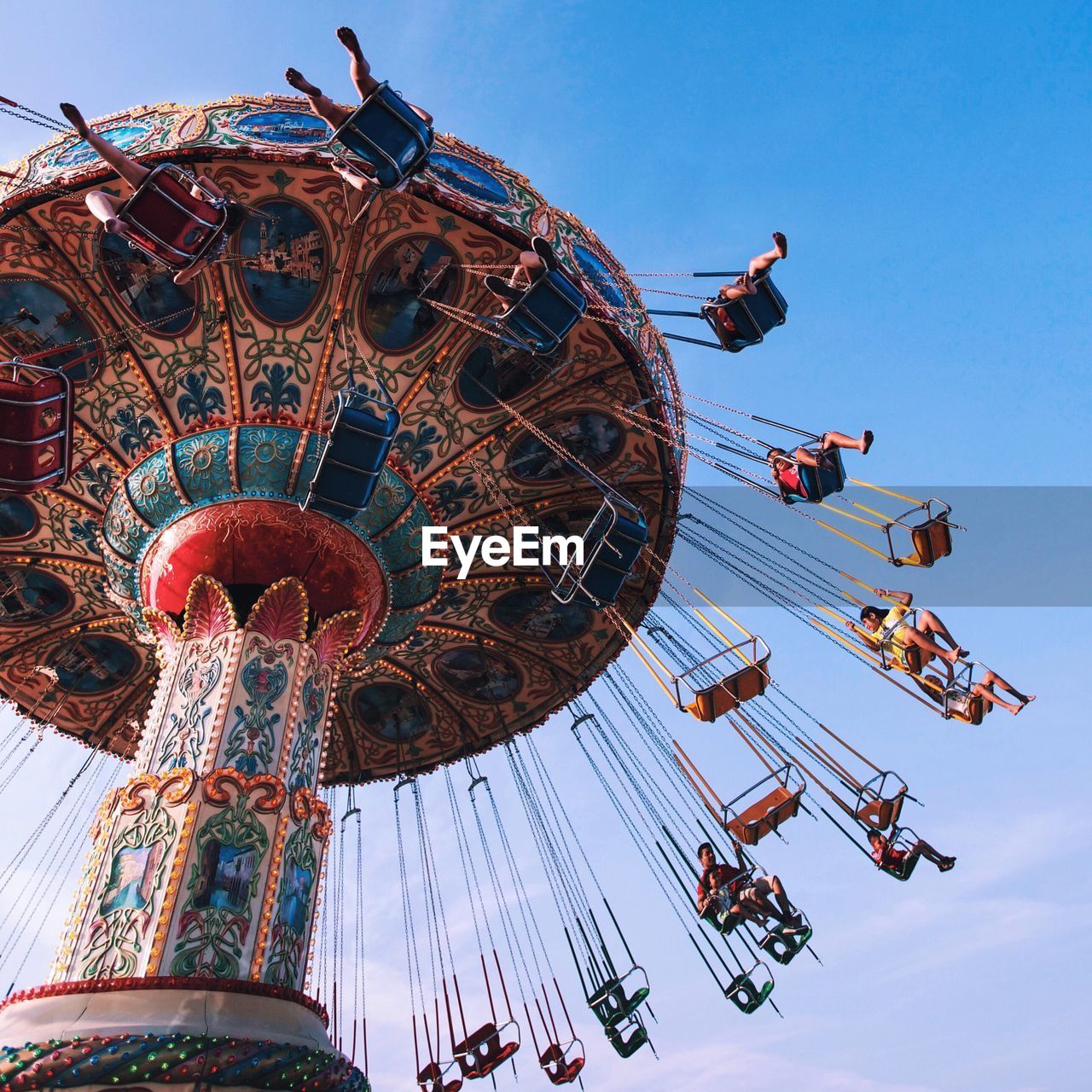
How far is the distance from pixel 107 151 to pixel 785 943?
921 cm

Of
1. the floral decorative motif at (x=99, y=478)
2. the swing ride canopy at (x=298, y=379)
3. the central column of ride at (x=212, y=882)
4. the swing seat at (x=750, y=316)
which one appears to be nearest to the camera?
the central column of ride at (x=212, y=882)

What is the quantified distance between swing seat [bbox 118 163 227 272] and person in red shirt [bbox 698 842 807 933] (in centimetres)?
763

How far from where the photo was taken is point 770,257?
31.2 ft

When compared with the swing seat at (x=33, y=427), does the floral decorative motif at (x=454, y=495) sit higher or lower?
higher

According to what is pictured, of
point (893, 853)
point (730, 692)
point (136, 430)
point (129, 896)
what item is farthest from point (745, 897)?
point (136, 430)

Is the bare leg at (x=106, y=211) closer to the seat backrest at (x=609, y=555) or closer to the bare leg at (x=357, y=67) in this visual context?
the bare leg at (x=357, y=67)

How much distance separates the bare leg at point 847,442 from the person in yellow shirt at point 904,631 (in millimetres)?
1685

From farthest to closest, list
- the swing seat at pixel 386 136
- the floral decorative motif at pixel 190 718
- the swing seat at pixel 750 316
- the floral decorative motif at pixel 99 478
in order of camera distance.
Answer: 1. the swing seat at pixel 750 316
2. the floral decorative motif at pixel 99 478
3. the floral decorative motif at pixel 190 718
4. the swing seat at pixel 386 136

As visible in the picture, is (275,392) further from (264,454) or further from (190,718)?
(190,718)

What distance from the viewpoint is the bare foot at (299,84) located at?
631cm

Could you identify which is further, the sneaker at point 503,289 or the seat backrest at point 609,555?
the seat backrest at point 609,555

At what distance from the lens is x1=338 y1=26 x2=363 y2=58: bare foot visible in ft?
20.9

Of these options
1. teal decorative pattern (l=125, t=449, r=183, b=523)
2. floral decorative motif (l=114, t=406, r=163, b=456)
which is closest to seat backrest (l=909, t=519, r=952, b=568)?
teal decorative pattern (l=125, t=449, r=183, b=523)

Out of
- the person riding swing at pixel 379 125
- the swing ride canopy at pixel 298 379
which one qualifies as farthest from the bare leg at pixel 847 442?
the person riding swing at pixel 379 125
